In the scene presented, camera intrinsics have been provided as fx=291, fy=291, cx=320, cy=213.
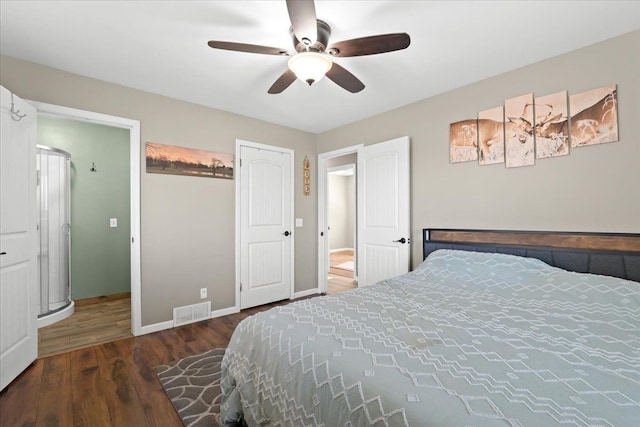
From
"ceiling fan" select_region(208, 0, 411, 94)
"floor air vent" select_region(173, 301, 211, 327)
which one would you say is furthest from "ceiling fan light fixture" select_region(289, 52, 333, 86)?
"floor air vent" select_region(173, 301, 211, 327)

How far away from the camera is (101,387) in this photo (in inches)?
79.0

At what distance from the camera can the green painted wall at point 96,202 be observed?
3.80 meters

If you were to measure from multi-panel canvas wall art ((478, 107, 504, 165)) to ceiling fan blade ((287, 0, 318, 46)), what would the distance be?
1.88 meters

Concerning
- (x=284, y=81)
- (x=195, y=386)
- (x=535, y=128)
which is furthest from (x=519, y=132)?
(x=195, y=386)

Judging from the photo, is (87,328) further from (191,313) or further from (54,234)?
(54,234)

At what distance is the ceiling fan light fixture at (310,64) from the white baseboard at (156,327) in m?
2.80

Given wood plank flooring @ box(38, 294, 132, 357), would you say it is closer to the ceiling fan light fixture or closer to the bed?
the bed

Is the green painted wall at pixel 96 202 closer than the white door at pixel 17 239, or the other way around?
the white door at pixel 17 239

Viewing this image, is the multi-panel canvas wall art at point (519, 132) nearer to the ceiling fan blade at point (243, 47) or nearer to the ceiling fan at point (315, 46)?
the ceiling fan at point (315, 46)

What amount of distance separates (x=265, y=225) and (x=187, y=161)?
1.23 meters

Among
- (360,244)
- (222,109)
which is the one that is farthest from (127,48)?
(360,244)

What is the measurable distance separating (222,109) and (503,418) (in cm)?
364

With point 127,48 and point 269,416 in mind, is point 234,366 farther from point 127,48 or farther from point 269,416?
point 127,48

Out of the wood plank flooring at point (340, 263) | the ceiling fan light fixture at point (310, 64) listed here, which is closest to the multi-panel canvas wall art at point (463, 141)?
the ceiling fan light fixture at point (310, 64)
